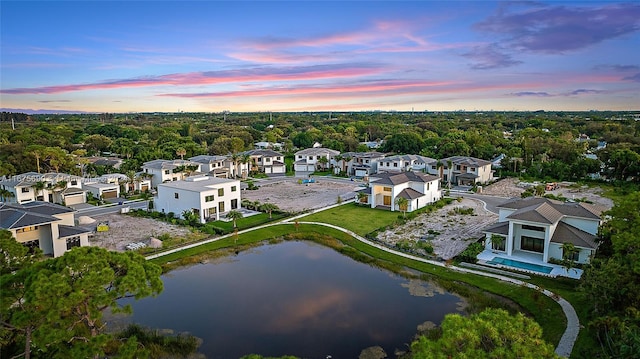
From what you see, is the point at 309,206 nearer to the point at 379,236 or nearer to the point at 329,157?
the point at 379,236

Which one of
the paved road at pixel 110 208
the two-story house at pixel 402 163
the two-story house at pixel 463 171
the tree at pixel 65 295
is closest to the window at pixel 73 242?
the paved road at pixel 110 208

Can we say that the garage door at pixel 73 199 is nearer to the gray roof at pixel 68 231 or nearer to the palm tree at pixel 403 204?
the gray roof at pixel 68 231

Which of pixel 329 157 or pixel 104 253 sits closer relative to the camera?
pixel 104 253

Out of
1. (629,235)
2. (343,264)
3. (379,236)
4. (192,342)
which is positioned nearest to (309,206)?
(379,236)

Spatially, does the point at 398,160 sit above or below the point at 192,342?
above

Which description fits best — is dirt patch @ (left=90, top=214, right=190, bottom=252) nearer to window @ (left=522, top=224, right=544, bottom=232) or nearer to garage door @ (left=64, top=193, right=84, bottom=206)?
garage door @ (left=64, top=193, right=84, bottom=206)

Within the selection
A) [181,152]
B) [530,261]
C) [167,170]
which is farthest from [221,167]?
[530,261]
